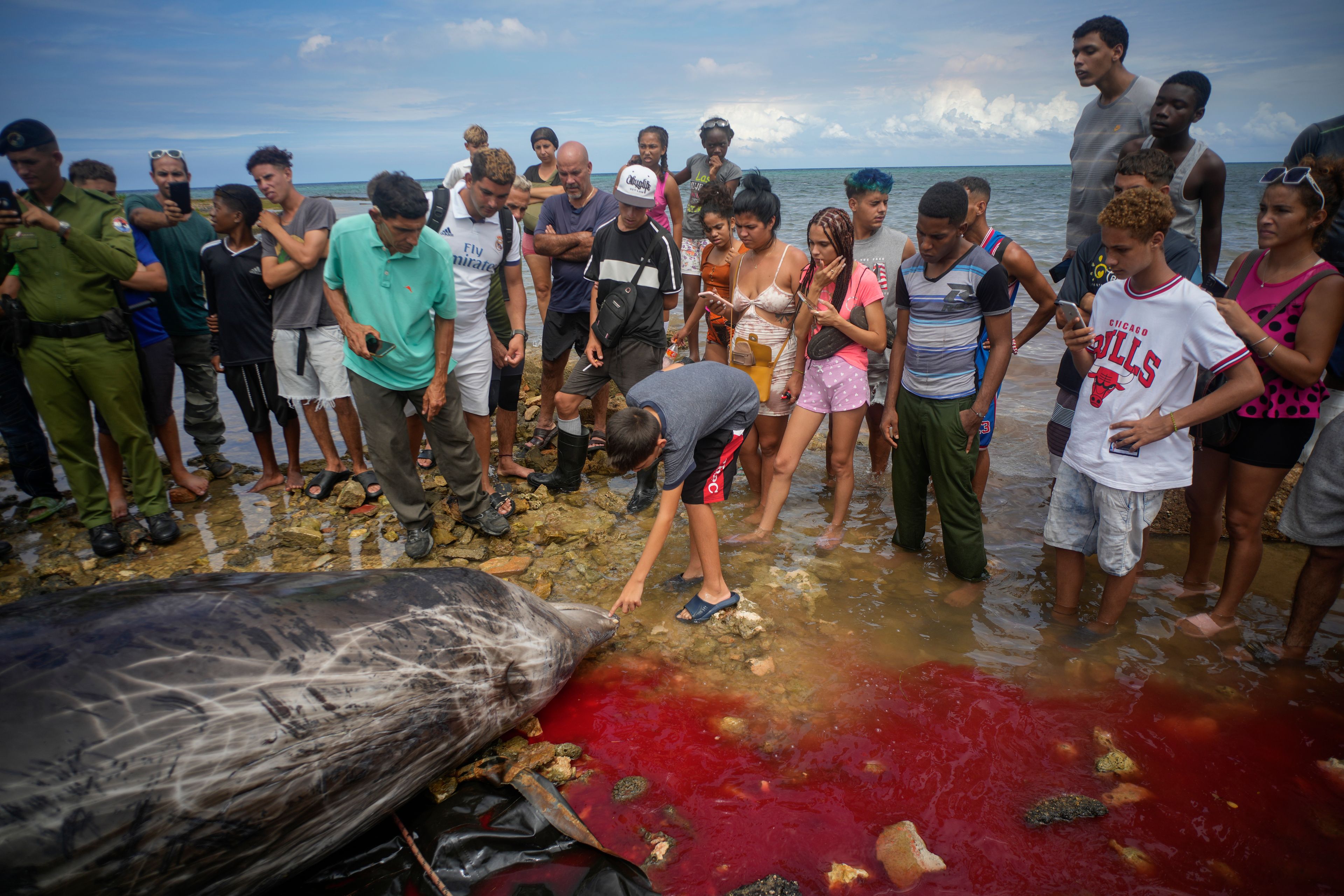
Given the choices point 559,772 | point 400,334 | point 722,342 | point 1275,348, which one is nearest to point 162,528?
point 400,334

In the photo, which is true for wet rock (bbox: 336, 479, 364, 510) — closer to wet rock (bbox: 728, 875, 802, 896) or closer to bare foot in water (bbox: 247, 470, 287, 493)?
bare foot in water (bbox: 247, 470, 287, 493)

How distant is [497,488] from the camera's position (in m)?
5.23

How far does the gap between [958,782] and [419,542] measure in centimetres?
335

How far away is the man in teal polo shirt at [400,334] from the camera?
3.97 m

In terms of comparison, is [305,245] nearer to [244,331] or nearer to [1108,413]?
[244,331]

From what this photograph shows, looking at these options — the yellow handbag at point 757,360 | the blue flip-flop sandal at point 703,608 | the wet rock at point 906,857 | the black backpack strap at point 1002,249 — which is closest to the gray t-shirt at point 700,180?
the yellow handbag at point 757,360

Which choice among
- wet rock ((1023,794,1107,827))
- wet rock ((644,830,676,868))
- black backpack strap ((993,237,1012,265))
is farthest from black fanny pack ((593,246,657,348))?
wet rock ((1023,794,1107,827))

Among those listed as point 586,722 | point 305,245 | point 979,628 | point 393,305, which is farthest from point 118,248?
point 979,628

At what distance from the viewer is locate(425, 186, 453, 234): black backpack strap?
4676mm

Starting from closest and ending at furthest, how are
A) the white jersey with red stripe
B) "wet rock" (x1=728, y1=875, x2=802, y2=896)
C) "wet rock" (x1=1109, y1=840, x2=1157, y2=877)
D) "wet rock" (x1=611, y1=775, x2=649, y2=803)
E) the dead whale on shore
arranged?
the dead whale on shore, "wet rock" (x1=728, y1=875, x2=802, y2=896), "wet rock" (x1=1109, y1=840, x2=1157, y2=877), "wet rock" (x1=611, y1=775, x2=649, y2=803), the white jersey with red stripe

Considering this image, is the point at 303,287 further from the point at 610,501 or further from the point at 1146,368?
the point at 1146,368

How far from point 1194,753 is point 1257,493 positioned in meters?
1.29

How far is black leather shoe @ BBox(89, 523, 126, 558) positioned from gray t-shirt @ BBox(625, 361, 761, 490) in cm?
376

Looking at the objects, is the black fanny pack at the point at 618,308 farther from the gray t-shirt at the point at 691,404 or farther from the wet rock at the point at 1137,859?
the wet rock at the point at 1137,859
